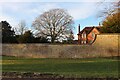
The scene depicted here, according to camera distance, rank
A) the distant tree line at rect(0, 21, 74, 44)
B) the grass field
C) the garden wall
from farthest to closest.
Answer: the distant tree line at rect(0, 21, 74, 44) < the garden wall < the grass field

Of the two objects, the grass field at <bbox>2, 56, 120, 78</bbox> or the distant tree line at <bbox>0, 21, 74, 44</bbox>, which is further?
the distant tree line at <bbox>0, 21, 74, 44</bbox>

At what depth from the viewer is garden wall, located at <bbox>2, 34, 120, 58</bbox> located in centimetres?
4341

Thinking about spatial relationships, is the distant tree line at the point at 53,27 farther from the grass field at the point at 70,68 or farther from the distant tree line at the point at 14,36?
the grass field at the point at 70,68

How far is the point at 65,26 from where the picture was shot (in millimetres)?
70375

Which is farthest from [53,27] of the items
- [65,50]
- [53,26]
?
[65,50]

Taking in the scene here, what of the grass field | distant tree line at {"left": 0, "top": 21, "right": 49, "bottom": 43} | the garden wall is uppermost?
distant tree line at {"left": 0, "top": 21, "right": 49, "bottom": 43}

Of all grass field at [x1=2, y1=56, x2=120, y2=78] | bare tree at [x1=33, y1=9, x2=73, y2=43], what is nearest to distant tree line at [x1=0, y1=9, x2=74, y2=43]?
bare tree at [x1=33, y1=9, x2=73, y2=43]

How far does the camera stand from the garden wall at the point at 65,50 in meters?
43.4

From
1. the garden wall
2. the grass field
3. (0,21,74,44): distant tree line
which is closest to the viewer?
the grass field

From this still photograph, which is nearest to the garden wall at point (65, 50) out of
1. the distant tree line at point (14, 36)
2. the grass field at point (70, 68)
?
the distant tree line at point (14, 36)

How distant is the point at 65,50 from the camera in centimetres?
4350

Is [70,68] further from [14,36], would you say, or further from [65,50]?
[14,36]

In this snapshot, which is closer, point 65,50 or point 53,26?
point 65,50

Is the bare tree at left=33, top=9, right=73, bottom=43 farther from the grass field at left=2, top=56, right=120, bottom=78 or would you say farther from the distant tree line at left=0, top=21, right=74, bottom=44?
the grass field at left=2, top=56, right=120, bottom=78
